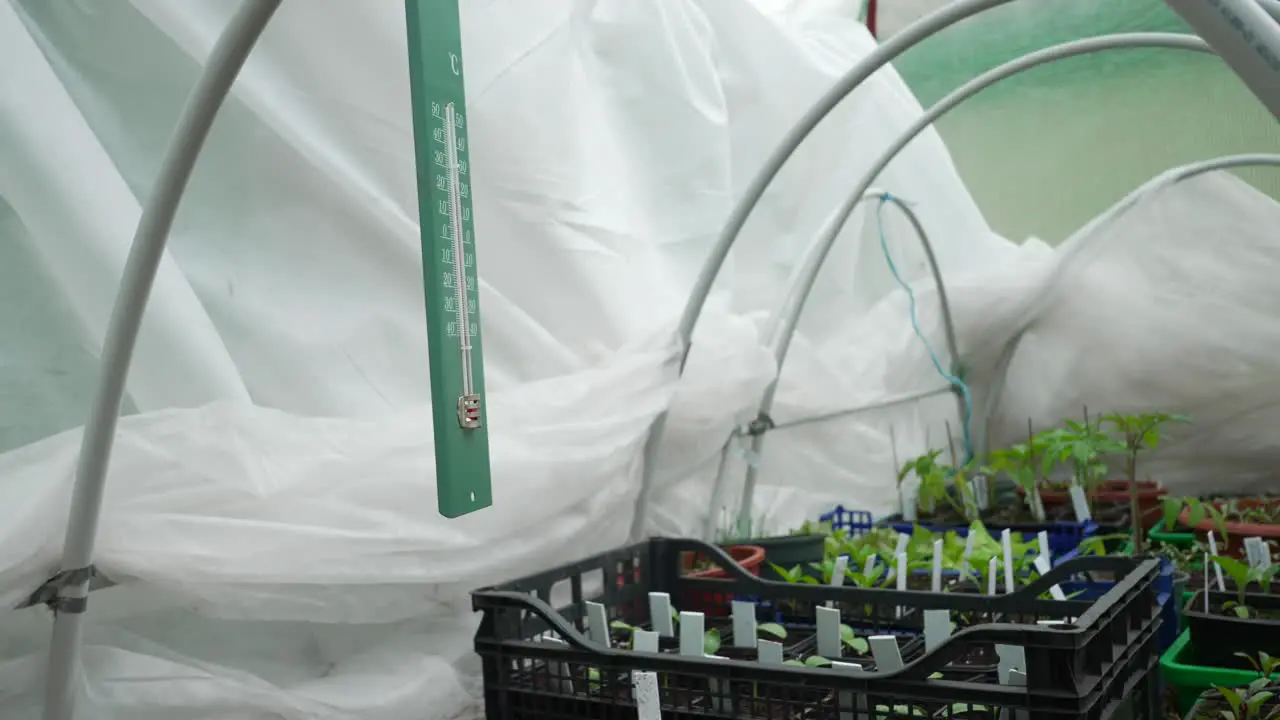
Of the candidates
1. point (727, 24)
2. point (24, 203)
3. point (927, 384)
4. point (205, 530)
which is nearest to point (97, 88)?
point (24, 203)

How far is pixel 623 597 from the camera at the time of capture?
158 centimetres

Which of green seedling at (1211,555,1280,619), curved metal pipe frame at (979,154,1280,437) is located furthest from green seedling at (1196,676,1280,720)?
curved metal pipe frame at (979,154,1280,437)

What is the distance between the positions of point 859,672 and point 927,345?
2216 millimetres

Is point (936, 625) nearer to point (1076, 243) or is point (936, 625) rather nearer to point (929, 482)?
point (929, 482)

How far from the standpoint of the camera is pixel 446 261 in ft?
2.77

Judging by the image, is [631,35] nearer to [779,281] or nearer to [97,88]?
[779,281]

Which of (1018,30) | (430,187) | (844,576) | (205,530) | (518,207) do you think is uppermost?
(1018,30)

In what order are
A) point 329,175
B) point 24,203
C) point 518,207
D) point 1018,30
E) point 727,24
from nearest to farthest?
point 24,203 → point 329,175 → point 518,207 → point 727,24 → point 1018,30

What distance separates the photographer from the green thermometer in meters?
0.80

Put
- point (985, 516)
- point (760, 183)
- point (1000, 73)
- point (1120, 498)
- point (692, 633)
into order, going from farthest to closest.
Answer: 1. point (1120, 498)
2. point (985, 516)
3. point (1000, 73)
4. point (760, 183)
5. point (692, 633)

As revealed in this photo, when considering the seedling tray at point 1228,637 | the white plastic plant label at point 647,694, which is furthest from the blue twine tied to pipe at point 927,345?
the white plastic plant label at point 647,694

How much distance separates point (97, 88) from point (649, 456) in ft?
2.99

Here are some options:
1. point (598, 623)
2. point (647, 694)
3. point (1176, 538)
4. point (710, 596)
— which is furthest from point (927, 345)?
point (647, 694)

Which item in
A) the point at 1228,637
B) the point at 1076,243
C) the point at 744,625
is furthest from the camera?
the point at 1076,243
